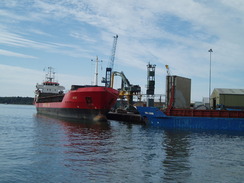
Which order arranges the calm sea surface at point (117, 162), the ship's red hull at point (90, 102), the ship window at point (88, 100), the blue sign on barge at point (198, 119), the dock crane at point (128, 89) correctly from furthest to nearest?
the dock crane at point (128, 89)
the ship window at point (88, 100)
the ship's red hull at point (90, 102)
the blue sign on barge at point (198, 119)
the calm sea surface at point (117, 162)

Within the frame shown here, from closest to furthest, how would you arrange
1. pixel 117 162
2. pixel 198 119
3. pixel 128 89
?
pixel 117 162
pixel 198 119
pixel 128 89

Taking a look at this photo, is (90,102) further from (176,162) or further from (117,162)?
(176,162)

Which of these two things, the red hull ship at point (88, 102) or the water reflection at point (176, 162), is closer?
the water reflection at point (176, 162)

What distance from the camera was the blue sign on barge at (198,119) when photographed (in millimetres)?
30109

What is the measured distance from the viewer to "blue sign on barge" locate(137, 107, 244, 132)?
3011 centimetres

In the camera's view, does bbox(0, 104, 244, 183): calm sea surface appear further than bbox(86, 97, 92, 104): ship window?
No

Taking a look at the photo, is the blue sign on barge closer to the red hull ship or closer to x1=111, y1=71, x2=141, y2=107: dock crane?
the red hull ship

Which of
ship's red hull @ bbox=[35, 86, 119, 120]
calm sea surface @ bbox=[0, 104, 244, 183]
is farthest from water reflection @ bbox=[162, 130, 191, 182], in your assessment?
ship's red hull @ bbox=[35, 86, 119, 120]

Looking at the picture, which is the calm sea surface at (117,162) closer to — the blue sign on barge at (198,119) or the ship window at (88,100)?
the blue sign on barge at (198,119)

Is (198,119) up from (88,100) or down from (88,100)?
down

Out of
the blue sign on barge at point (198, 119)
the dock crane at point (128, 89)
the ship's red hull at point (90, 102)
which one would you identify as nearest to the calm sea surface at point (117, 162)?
the blue sign on barge at point (198, 119)

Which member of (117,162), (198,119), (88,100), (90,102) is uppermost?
(88,100)

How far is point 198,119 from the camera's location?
31.2 metres

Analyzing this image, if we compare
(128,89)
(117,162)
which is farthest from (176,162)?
(128,89)
